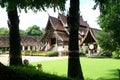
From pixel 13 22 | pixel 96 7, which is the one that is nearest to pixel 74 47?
pixel 96 7

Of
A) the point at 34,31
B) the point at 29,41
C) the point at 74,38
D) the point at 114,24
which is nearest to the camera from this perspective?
the point at 74,38

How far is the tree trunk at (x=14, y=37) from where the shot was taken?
15.3m

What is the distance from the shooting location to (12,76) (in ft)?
21.7

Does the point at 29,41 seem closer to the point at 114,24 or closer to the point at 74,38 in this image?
the point at 114,24

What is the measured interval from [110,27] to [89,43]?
36.8 meters

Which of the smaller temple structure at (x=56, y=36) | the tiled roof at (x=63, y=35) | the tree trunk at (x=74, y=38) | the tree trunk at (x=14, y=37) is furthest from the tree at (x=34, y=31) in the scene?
the tree trunk at (x=74, y=38)

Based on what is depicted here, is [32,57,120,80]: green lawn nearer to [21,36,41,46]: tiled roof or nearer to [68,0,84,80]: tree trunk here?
[68,0,84,80]: tree trunk

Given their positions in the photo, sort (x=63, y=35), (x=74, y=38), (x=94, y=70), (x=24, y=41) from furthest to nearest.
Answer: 1. (x=24, y=41)
2. (x=63, y=35)
3. (x=94, y=70)
4. (x=74, y=38)

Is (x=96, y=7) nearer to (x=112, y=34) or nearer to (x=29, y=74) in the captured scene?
(x=112, y=34)

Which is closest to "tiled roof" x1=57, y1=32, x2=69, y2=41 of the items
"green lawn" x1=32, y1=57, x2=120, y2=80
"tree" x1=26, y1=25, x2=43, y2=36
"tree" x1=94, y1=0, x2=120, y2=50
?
"green lawn" x1=32, y1=57, x2=120, y2=80

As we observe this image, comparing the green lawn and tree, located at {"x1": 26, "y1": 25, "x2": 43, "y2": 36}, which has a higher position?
tree, located at {"x1": 26, "y1": 25, "x2": 43, "y2": 36}

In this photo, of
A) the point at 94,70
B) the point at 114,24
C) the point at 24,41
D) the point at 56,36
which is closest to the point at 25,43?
the point at 24,41

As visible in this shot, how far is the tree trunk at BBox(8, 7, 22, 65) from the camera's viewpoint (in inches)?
602

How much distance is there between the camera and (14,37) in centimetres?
1562
